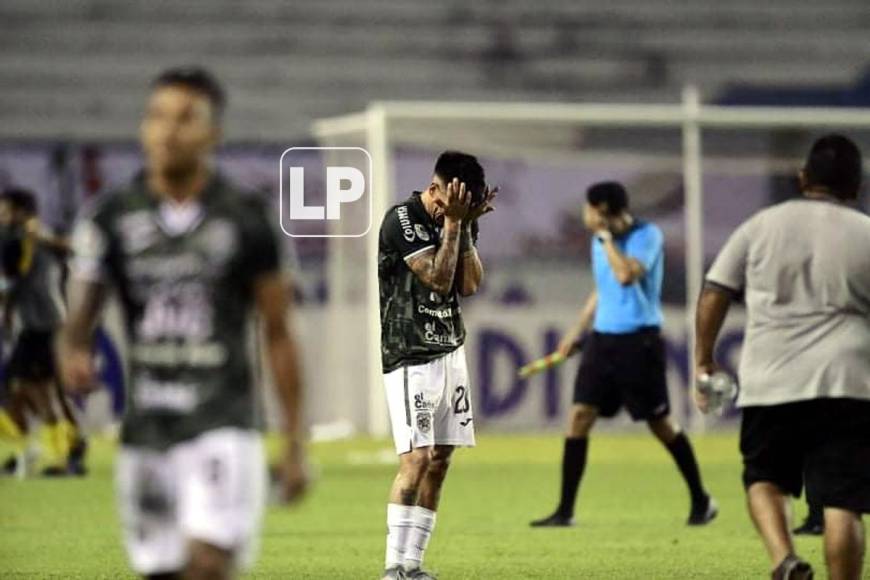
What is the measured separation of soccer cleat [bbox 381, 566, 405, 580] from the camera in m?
10.0

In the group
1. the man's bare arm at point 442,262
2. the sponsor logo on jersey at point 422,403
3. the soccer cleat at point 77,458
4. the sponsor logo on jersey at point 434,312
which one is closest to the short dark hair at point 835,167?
the man's bare arm at point 442,262

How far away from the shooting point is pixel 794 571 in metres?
8.20

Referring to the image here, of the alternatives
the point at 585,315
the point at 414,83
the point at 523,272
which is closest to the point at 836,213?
the point at 585,315

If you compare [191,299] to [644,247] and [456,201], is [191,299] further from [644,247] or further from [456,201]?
[644,247]

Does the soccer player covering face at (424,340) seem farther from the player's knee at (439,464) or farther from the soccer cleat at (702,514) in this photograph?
the soccer cleat at (702,514)

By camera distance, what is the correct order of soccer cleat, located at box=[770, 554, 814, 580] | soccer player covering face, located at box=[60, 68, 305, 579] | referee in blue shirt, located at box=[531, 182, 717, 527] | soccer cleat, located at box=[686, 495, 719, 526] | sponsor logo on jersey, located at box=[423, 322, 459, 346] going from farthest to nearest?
1. referee in blue shirt, located at box=[531, 182, 717, 527]
2. soccer cleat, located at box=[686, 495, 719, 526]
3. sponsor logo on jersey, located at box=[423, 322, 459, 346]
4. soccer cleat, located at box=[770, 554, 814, 580]
5. soccer player covering face, located at box=[60, 68, 305, 579]

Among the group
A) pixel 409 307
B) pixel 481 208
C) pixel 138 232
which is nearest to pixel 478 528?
pixel 409 307

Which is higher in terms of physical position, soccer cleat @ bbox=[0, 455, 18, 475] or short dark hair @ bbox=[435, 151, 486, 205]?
short dark hair @ bbox=[435, 151, 486, 205]

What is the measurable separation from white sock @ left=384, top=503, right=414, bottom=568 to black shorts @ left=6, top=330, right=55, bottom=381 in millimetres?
9065

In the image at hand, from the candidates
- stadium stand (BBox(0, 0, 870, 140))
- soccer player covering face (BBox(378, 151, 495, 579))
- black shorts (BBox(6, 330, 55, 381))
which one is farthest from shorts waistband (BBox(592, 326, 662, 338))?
stadium stand (BBox(0, 0, 870, 140))

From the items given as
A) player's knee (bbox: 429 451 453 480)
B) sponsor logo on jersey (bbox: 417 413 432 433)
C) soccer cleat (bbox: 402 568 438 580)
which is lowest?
soccer cleat (bbox: 402 568 438 580)

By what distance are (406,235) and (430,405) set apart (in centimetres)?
81

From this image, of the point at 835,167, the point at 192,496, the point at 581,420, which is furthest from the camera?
the point at 581,420

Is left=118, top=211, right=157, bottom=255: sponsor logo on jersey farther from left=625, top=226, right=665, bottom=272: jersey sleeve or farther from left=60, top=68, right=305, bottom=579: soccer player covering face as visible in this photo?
left=625, top=226, right=665, bottom=272: jersey sleeve
